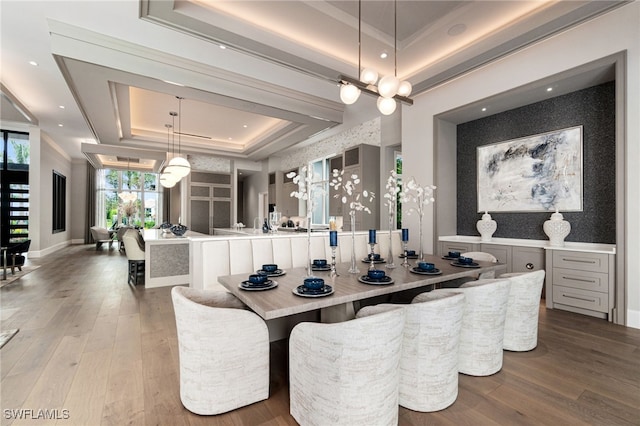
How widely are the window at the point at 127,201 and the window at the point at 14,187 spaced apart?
148 inches

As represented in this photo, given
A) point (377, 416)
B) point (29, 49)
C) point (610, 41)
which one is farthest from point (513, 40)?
point (29, 49)

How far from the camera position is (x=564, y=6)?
3035 millimetres

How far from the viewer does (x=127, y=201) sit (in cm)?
1131

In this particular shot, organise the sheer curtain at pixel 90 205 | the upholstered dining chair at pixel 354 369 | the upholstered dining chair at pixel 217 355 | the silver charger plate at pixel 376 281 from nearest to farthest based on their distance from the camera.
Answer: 1. the upholstered dining chair at pixel 354 369
2. the upholstered dining chair at pixel 217 355
3. the silver charger plate at pixel 376 281
4. the sheer curtain at pixel 90 205

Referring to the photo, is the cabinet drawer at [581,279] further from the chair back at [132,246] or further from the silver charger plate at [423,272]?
the chair back at [132,246]

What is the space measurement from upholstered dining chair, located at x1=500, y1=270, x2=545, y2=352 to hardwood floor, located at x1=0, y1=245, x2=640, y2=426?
0.32 feet

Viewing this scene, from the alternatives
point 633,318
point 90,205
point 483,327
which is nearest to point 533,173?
point 633,318

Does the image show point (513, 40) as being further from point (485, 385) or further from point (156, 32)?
point (156, 32)

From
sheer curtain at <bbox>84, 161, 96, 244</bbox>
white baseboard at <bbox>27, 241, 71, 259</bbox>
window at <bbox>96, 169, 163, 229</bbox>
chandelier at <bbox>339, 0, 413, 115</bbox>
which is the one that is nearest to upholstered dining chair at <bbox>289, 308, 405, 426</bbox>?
chandelier at <bbox>339, 0, 413, 115</bbox>

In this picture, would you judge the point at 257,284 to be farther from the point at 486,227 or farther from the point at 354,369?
the point at 486,227

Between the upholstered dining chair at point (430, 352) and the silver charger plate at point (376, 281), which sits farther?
the silver charger plate at point (376, 281)

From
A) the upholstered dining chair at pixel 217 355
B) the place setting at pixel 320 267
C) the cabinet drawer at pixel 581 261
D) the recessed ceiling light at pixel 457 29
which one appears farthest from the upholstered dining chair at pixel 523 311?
the recessed ceiling light at pixel 457 29

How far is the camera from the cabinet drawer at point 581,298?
10.5ft

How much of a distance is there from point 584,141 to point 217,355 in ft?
15.7
